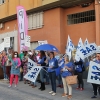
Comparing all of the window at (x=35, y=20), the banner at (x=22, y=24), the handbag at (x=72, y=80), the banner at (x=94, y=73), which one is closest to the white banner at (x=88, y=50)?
the banner at (x=94, y=73)

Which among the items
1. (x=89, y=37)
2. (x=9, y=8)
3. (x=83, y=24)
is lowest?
(x=89, y=37)

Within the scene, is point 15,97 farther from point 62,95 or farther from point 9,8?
point 9,8

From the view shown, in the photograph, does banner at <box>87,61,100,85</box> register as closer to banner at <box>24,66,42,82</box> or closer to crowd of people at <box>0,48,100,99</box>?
crowd of people at <box>0,48,100,99</box>

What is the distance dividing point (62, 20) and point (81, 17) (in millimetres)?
1416

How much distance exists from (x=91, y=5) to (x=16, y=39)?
26.3 ft

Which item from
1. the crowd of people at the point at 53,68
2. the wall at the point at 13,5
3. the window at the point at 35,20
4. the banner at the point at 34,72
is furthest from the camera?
the window at the point at 35,20

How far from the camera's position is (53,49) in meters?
8.78

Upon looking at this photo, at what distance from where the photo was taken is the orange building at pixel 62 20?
1299 centimetres

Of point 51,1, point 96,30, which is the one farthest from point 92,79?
point 51,1

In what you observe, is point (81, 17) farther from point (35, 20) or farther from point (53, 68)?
point (53, 68)

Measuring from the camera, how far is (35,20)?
16.5m

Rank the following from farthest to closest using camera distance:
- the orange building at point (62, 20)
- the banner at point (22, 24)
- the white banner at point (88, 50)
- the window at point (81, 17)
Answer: the window at point (81, 17), the orange building at point (62, 20), the banner at point (22, 24), the white banner at point (88, 50)

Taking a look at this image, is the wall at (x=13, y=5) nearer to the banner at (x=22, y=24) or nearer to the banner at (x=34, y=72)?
the banner at (x=22, y=24)

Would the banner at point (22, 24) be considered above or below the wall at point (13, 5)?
below
